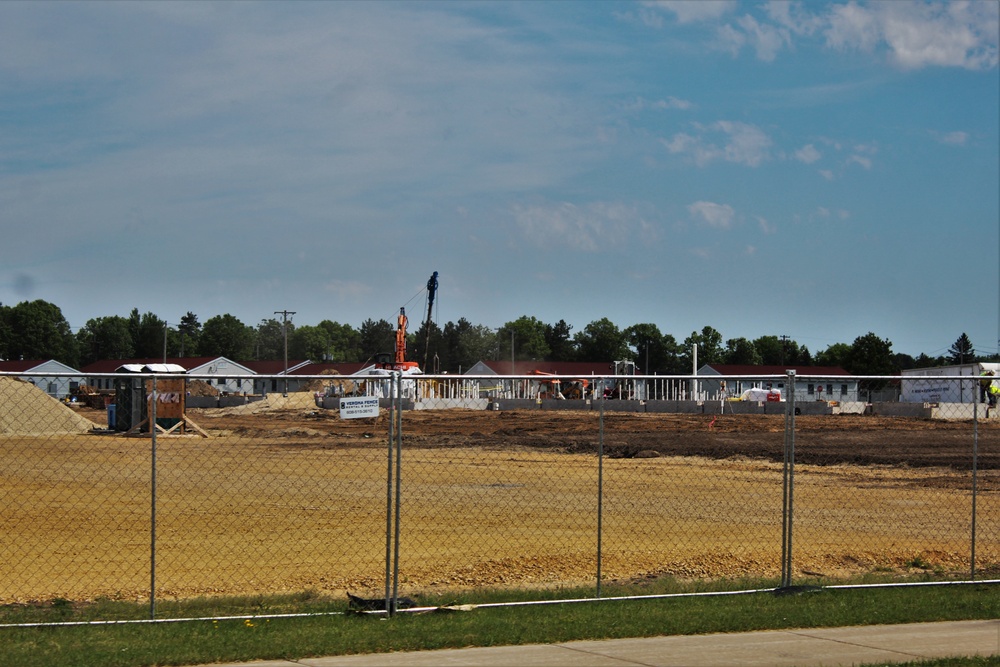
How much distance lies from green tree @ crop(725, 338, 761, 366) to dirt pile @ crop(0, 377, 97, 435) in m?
125

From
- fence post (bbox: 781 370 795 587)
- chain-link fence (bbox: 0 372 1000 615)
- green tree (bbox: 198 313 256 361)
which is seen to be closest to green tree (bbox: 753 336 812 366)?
green tree (bbox: 198 313 256 361)

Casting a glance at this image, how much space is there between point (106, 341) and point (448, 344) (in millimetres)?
53774

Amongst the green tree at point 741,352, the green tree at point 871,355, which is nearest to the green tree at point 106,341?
the green tree at point 741,352

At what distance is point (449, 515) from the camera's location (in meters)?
19.6

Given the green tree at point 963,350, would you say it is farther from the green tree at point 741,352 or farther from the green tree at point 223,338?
the green tree at point 223,338

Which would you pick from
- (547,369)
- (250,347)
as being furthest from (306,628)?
(250,347)

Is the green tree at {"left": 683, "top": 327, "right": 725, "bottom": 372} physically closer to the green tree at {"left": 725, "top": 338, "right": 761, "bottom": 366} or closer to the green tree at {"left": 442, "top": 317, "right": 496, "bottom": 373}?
the green tree at {"left": 725, "top": 338, "right": 761, "bottom": 366}

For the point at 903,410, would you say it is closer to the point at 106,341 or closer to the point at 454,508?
the point at 454,508

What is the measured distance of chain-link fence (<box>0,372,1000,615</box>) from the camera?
42.3 feet

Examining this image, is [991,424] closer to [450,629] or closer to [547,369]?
[450,629]

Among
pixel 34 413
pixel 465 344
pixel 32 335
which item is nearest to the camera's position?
pixel 34 413

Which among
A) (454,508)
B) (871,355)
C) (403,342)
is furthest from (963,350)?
(454,508)

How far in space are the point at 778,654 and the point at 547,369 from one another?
113936mm

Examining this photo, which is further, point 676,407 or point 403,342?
point 403,342
